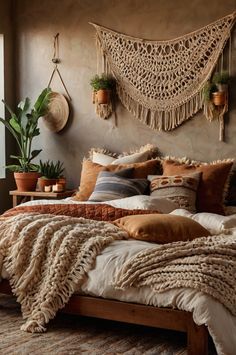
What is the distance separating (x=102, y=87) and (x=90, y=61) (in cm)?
39

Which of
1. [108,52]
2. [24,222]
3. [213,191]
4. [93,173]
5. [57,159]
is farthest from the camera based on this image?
[57,159]

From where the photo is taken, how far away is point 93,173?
17.1 feet

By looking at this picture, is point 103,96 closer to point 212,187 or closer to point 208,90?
point 208,90

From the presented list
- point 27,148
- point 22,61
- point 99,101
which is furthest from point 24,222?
point 22,61

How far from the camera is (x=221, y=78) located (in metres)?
4.90

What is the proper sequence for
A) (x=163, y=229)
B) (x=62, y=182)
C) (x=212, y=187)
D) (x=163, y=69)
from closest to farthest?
(x=163, y=229) → (x=212, y=187) → (x=163, y=69) → (x=62, y=182)

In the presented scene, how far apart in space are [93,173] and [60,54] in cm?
144

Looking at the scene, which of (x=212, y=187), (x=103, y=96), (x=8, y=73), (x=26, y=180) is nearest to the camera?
(x=212, y=187)

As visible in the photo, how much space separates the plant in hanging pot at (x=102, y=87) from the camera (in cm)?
545

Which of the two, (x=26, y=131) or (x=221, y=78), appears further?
(x=26, y=131)

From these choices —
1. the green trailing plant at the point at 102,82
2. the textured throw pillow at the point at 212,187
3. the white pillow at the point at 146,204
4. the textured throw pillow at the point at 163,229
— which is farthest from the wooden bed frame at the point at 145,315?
the green trailing plant at the point at 102,82

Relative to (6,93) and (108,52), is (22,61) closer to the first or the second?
(6,93)

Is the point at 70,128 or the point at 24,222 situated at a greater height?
the point at 70,128

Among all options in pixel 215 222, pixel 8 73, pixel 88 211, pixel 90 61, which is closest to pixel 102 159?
pixel 90 61
